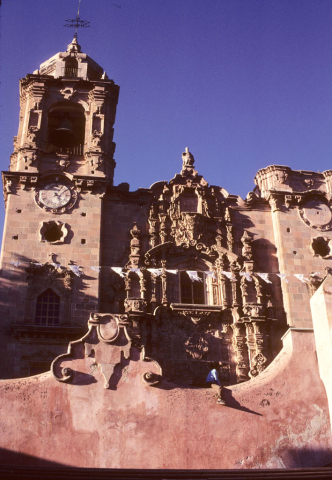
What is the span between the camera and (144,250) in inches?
1061

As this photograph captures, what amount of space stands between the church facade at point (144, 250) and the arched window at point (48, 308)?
0.05 meters

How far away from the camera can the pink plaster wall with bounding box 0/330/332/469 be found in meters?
16.1

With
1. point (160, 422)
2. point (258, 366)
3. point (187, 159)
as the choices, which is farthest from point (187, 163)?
point (160, 422)

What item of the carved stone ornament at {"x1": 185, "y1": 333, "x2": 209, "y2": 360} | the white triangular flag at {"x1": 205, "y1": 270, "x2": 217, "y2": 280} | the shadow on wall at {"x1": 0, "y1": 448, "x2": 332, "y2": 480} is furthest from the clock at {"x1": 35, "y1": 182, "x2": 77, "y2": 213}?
the shadow on wall at {"x1": 0, "y1": 448, "x2": 332, "y2": 480}

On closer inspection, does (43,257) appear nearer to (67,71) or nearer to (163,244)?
(163,244)

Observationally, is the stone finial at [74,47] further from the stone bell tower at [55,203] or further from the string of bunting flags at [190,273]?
the string of bunting flags at [190,273]

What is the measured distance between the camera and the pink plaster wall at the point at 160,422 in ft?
53.0

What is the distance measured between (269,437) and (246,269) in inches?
413

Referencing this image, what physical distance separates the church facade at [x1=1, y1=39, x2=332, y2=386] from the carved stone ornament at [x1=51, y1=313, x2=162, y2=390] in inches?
223

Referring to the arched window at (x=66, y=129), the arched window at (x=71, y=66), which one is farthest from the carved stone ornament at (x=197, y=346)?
the arched window at (x=71, y=66)

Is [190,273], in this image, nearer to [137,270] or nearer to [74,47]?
[137,270]

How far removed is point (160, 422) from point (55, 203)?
13.2 m

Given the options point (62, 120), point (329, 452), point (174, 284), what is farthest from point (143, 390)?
point (62, 120)

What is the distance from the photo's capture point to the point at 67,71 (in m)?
31.9
